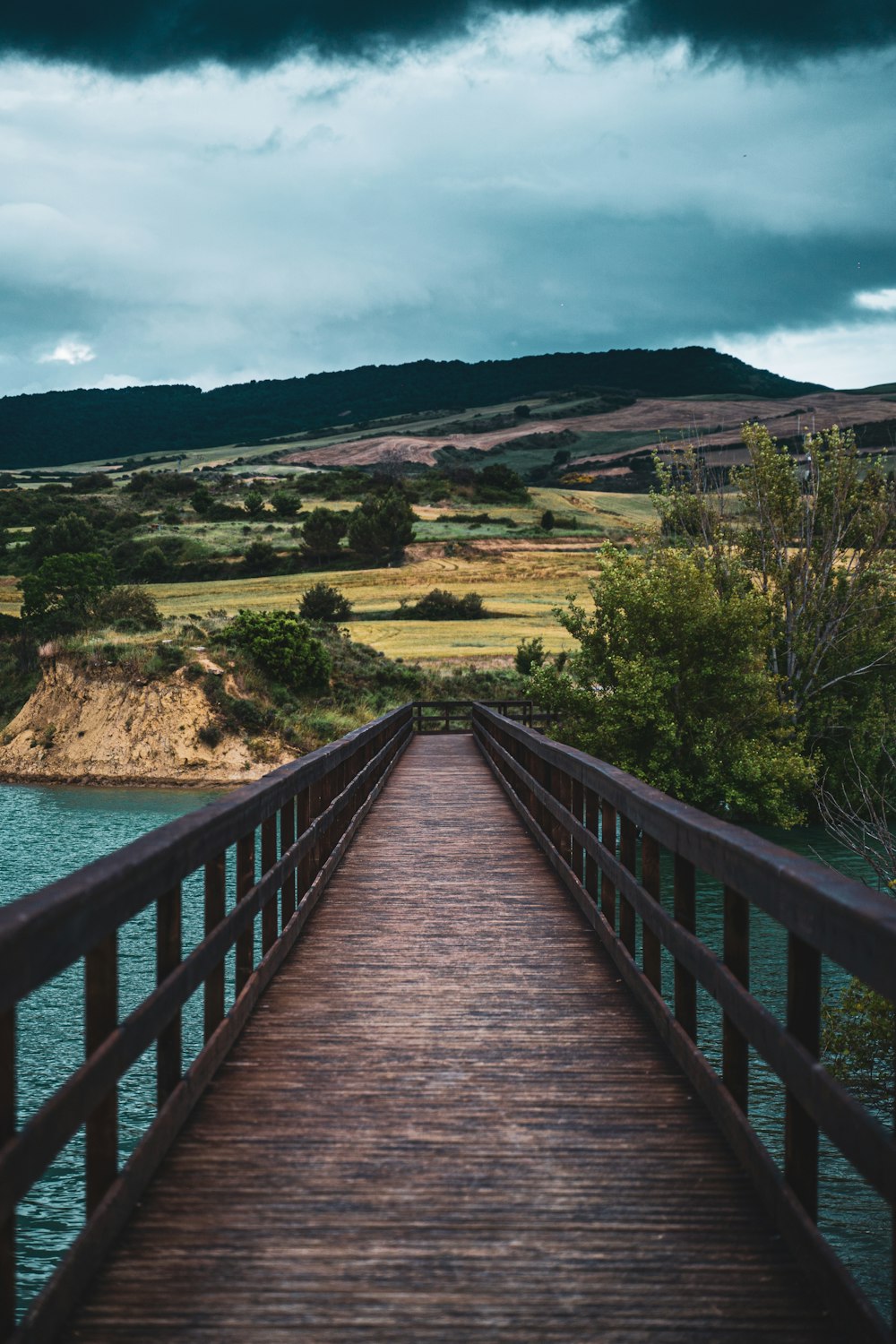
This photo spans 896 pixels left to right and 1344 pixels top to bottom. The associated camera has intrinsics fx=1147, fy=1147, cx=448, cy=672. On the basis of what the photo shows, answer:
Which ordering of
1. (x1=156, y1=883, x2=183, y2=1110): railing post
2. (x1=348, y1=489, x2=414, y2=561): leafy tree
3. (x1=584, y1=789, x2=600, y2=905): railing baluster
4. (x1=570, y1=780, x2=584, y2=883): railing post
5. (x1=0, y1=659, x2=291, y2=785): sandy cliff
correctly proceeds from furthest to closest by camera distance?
1. (x1=348, y1=489, x2=414, y2=561): leafy tree
2. (x1=0, y1=659, x2=291, y2=785): sandy cliff
3. (x1=570, y1=780, x2=584, y2=883): railing post
4. (x1=584, y1=789, x2=600, y2=905): railing baluster
5. (x1=156, y1=883, x2=183, y2=1110): railing post

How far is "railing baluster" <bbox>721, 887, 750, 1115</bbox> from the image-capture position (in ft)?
11.6

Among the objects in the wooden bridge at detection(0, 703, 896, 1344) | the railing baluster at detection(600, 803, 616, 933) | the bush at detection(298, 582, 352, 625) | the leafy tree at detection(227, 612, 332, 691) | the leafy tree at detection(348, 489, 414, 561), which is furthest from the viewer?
the leafy tree at detection(348, 489, 414, 561)

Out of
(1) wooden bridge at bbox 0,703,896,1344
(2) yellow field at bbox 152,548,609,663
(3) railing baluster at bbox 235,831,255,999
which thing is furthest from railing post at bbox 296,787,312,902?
(2) yellow field at bbox 152,548,609,663

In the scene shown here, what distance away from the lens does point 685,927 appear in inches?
165

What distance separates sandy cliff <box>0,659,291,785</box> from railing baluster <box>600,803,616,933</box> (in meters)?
34.3

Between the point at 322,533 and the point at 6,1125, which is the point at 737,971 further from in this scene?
the point at 322,533

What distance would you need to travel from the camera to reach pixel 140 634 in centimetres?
4656

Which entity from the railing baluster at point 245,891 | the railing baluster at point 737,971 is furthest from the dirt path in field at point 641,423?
the railing baluster at point 737,971

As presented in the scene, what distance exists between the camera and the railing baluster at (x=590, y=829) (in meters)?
6.72

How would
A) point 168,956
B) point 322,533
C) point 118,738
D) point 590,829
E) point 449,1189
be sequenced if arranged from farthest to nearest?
1. point 322,533
2. point 118,738
3. point 590,829
4. point 168,956
5. point 449,1189

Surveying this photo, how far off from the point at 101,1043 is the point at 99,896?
0.42 meters

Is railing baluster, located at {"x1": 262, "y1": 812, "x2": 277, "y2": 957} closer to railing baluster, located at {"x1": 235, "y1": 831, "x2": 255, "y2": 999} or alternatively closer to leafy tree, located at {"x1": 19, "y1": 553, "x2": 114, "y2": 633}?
railing baluster, located at {"x1": 235, "y1": 831, "x2": 255, "y2": 999}

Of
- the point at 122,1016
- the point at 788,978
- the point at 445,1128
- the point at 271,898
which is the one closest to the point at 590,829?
the point at 271,898

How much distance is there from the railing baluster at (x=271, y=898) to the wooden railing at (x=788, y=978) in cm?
168
